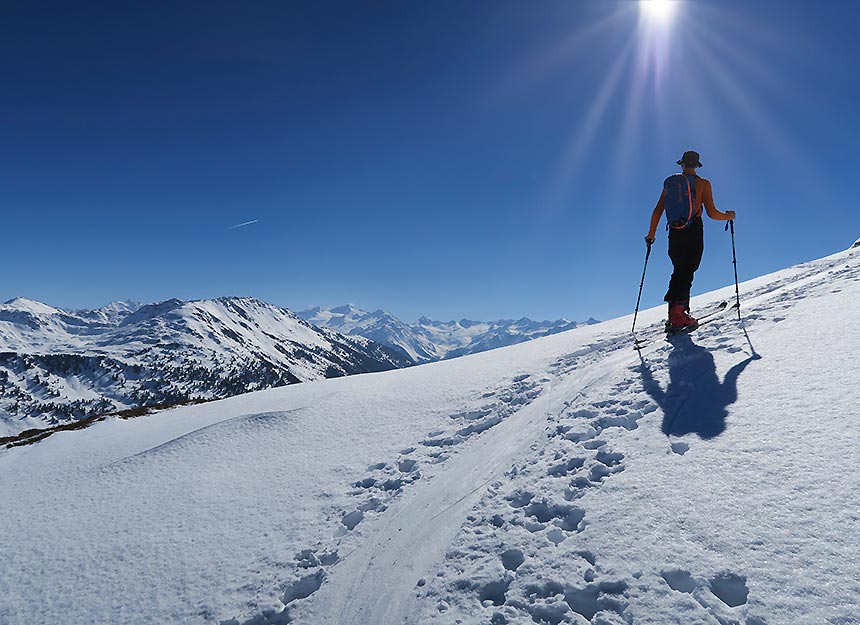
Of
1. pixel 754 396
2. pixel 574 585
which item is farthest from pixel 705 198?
pixel 574 585

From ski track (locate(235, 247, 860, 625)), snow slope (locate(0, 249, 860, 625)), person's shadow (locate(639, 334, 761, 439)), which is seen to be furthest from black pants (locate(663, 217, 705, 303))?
person's shadow (locate(639, 334, 761, 439))

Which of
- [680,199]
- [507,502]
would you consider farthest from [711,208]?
[507,502]

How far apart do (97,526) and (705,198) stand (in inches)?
561

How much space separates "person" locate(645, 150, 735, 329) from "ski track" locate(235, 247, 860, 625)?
1360mm

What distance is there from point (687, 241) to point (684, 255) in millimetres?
344

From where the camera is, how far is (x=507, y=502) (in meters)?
5.71

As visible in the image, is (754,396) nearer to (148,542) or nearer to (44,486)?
(148,542)

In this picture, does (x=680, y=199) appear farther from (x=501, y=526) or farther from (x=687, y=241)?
(x=501, y=526)

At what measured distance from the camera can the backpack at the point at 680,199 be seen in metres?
9.81

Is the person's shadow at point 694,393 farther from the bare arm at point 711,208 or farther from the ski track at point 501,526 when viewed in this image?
the bare arm at point 711,208

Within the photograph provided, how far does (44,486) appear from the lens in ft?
30.8

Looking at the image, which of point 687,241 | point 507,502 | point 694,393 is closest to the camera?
point 507,502

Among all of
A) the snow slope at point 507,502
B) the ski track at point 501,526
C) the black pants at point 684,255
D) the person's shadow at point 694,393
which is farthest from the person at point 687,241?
the person's shadow at point 694,393

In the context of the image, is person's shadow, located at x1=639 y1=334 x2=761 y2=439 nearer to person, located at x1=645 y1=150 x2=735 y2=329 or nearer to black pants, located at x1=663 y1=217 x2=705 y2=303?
person, located at x1=645 y1=150 x2=735 y2=329
